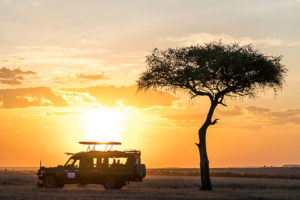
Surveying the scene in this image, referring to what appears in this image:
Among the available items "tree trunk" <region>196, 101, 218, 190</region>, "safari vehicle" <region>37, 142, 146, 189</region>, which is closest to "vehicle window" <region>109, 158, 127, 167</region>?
"safari vehicle" <region>37, 142, 146, 189</region>

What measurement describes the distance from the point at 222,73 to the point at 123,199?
1559 centimetres

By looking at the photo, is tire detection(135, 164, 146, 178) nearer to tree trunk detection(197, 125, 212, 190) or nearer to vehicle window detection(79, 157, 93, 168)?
vehicle window detection(79, 157, 93, 168)

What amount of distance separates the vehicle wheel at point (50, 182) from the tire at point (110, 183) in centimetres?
387

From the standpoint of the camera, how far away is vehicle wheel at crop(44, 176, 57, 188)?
37.6m

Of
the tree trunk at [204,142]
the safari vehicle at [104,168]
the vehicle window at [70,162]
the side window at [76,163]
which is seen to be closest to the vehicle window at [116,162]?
the safari vehicle at [104,168]

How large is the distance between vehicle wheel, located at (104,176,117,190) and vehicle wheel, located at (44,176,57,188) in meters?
3.87

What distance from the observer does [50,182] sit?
37.7 meters

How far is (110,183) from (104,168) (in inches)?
45.2

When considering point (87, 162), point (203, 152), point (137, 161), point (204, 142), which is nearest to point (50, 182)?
point (87, 162)

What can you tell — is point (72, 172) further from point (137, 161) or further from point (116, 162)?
point (137, 161)

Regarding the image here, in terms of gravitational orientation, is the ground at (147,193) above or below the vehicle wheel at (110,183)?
below

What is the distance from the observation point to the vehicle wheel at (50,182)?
1480 inches

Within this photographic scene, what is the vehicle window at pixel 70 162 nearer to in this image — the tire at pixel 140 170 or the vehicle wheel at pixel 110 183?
the vehicle wheel at pixel 110 183

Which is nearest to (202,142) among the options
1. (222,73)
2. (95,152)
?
(222,73)
